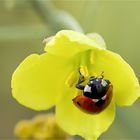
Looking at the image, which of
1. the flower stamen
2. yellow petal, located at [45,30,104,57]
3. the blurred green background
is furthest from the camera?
the blurred green background

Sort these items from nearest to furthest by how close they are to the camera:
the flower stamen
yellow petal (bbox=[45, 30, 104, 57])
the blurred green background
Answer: yellow petal (bbox=[45, 30, 104, 57])
the flower stamen
the blurred green background

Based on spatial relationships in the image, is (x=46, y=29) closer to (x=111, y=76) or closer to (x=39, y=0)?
(x=39, y=0)

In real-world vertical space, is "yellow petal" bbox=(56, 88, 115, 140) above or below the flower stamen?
below

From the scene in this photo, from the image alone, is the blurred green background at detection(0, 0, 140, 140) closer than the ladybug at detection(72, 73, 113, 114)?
No

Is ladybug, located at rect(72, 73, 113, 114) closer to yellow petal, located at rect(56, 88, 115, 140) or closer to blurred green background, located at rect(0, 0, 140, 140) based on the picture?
yellow petal, located at rect(56, 88, 115, 140)

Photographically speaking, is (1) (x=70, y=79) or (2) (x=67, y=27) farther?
(2) (x=67, y=27)

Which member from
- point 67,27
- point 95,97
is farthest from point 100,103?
point 67,27

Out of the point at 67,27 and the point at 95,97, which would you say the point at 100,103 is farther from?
the point at 67,27

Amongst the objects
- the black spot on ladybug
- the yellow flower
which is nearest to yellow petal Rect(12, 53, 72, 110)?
the yellow flower
